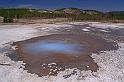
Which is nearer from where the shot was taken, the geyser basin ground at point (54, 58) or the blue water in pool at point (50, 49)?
the geyser basin ground at point (54, 58)

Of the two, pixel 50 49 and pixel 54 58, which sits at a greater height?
pixel 50 49

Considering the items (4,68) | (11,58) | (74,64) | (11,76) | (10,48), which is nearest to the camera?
(11,76)

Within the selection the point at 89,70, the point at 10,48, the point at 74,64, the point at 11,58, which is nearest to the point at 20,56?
the point at 11,58

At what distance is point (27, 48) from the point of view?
16.6m

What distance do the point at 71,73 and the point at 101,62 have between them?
2591 millimetres

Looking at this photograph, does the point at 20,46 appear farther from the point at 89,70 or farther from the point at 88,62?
the point at 89,70

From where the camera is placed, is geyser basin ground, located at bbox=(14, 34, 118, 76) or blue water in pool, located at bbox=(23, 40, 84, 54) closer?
geyser basin ground, located at bbox=(14, 34, 118, 76)

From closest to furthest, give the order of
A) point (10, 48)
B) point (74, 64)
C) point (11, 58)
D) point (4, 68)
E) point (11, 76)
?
point (11, 76), point (4, 68), point (74, 64), point (11, 58), point (10, 48)

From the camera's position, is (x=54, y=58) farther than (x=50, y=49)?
No

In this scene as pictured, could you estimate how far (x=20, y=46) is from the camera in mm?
17219

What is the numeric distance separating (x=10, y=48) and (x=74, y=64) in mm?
5704

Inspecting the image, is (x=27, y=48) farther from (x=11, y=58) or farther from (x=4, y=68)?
(x=4, y=68)

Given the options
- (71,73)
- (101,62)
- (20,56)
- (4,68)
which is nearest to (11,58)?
(20,56)

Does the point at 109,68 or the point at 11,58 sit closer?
the point at 109,68
